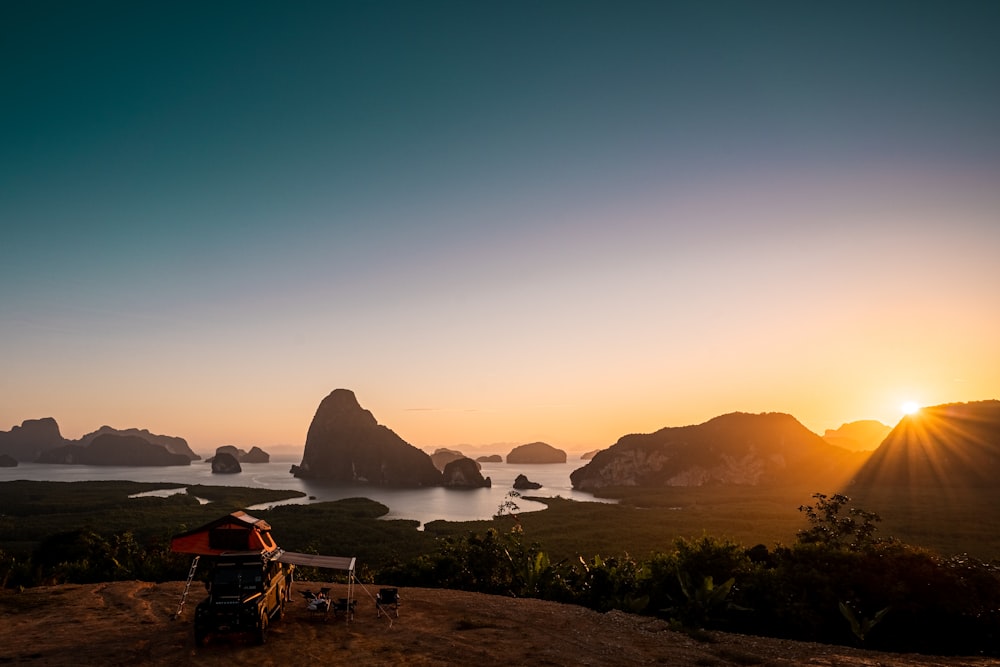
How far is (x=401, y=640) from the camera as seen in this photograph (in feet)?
40.1

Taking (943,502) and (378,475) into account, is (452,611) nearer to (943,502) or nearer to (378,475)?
(943,502)

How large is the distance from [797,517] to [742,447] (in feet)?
257

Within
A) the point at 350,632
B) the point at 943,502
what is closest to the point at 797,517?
the point at 943,502

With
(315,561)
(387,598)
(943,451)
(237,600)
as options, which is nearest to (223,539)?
(237,600)

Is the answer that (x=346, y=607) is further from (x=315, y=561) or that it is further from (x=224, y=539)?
(x=224, y=539)

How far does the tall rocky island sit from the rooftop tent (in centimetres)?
15401

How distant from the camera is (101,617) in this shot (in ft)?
46.4

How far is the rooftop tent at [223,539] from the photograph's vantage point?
12742 millimetres

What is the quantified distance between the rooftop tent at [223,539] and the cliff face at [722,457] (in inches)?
5087

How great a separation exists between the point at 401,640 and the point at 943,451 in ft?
358

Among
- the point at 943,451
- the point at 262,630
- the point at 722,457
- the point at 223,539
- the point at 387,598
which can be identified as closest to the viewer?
the point at 262,630

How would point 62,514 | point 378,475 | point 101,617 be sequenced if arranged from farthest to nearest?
point 378,475, point 62,514, point 101,617

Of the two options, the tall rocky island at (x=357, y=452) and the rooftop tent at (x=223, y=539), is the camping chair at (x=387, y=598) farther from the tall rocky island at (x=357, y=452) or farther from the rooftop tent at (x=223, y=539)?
the tall rocky island at (x=357, y=452)

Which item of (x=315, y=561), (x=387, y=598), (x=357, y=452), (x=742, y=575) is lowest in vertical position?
(x=357, y=452)
